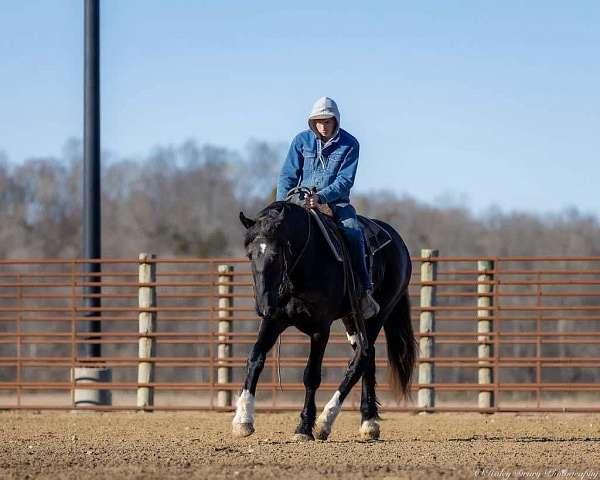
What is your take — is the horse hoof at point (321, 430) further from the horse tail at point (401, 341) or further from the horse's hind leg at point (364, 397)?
the horse tail at point (401, 341)

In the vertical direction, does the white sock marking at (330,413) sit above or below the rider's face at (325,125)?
below

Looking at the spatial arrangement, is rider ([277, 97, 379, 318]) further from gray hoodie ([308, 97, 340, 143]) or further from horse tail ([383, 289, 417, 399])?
horse tail ([383, 289, 417, 399])

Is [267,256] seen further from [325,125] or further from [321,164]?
[325,125]

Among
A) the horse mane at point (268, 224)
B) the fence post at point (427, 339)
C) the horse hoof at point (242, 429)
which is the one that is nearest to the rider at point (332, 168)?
the horse mane at point (268, 224)

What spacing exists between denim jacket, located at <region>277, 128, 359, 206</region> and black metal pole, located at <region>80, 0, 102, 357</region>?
5.14 meters

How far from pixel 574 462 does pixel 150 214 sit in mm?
47740

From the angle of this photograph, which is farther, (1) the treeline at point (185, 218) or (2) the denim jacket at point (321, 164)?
(1) the treeline at point (185, 218)

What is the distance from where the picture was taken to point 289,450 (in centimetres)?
795

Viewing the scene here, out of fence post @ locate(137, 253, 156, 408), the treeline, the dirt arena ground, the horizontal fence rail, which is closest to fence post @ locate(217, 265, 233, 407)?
the horizontal fence rail

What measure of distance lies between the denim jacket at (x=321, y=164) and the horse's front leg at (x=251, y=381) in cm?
127

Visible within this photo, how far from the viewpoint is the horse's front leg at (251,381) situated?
27.6ft

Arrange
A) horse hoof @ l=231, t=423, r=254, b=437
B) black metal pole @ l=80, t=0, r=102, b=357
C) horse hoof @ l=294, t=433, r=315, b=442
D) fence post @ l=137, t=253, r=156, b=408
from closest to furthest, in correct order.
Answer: horse hoof @ l=231, t=423, r=254, b=437
horse hoof @ l=294, t=433, r=315, b=442
fence post @ l=137, t=253, r=156, b=408
black metal pole @ l=80, t=0, r=102, b=357

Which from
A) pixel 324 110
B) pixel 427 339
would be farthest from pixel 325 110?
pixel 427 339

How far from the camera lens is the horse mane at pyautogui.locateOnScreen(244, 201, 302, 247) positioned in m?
7.87
